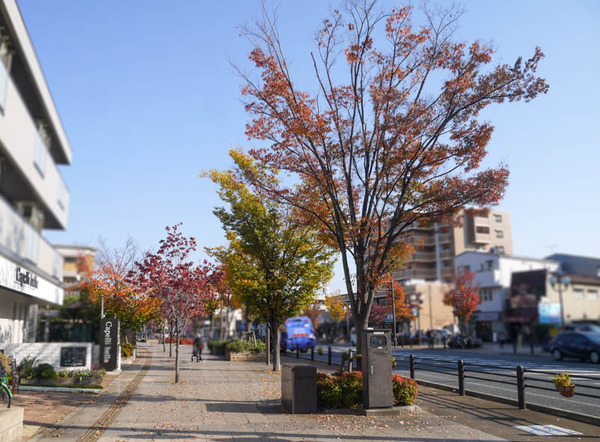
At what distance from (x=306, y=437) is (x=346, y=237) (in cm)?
687

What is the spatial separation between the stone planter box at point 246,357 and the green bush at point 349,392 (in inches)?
783

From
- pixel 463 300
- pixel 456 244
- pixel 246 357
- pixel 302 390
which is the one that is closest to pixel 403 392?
pixel 302 390

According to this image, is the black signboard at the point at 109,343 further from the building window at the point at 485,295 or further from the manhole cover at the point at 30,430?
the building window at the point at 485,295

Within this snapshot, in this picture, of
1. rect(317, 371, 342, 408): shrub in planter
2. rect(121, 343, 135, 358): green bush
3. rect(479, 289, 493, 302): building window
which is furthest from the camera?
rect(479, 289, 493, 302): building window

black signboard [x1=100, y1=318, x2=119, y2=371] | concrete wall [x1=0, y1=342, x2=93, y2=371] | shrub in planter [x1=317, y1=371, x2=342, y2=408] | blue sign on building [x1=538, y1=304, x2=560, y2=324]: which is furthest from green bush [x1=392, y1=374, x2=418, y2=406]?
blue sign on building [x1=538, y1=304, x2=560, y2=324]

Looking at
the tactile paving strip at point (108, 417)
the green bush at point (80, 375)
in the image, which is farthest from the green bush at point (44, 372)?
the tactile paving strip at point (108, 417)

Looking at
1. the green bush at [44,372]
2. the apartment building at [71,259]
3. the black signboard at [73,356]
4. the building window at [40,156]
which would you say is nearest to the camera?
the green bush at [44,372]

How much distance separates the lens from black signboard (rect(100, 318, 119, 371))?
22.8m

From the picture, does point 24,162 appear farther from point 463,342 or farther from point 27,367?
point 463,342

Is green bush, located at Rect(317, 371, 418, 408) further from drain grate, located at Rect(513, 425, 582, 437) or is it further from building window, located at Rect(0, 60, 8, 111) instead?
building window, located at Rect(0, 60, 8, 111)

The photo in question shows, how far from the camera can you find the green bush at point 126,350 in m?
28.8

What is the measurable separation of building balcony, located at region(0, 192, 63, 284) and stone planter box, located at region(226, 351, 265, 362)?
1160 cm

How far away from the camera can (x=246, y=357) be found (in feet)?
107

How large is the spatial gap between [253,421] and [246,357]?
843 inches
